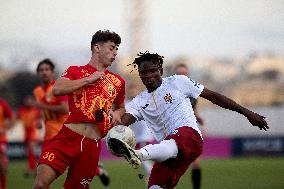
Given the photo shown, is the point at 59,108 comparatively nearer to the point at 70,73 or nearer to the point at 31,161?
the point at 70,73

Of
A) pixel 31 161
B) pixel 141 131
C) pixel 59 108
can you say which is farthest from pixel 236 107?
pixel 31 161

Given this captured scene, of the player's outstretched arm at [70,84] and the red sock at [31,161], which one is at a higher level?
the player's outstretched arm at [70,84]

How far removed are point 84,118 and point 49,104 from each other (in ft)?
15.8

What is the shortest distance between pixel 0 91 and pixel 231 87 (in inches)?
689

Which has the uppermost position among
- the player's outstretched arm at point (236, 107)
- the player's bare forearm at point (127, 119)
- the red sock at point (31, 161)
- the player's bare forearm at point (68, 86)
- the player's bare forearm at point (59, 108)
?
the player's bare forearm at point (68, 86)

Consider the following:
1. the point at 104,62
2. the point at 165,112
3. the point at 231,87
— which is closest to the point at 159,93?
the point at 165,112

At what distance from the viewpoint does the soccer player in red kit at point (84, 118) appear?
820 cm

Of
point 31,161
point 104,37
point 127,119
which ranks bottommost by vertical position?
point 31,161

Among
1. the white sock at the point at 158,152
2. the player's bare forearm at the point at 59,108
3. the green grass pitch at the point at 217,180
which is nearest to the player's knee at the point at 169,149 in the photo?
the white sock at the point at 158,152

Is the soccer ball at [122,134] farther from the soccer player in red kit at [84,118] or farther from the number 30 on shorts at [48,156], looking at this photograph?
the number 30 on shorts at [48,156]

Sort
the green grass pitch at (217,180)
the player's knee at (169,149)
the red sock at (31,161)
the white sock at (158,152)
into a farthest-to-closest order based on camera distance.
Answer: the red sock at (31,161), the green grass pitch at (217,180), the player's knee at (169,149), the white sock at (158,152)

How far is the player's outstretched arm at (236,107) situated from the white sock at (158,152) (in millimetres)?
876

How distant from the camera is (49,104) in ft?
43.0

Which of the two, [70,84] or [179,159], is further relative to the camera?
[179,159]
